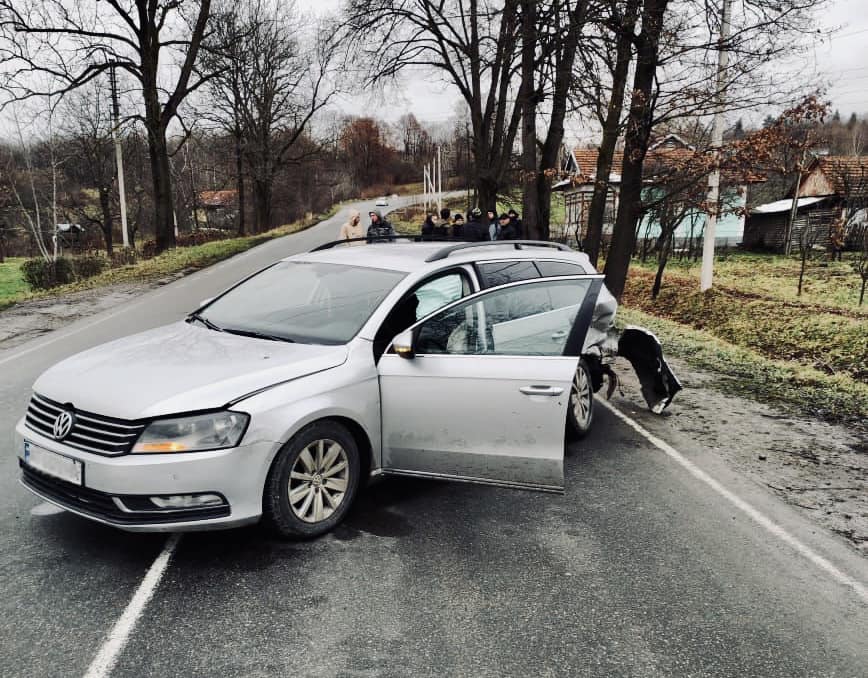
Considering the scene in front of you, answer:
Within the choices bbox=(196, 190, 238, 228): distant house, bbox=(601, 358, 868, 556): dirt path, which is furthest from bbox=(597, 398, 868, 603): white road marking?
bbox=(196, 190, 238, 228): distant house

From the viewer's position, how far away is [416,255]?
16.8 feet

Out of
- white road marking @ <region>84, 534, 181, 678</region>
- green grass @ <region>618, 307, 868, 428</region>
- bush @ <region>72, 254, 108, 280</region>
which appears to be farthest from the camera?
bush @ <region>72, 254, 108, 280</region>

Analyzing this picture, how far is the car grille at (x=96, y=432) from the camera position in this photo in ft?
11.0

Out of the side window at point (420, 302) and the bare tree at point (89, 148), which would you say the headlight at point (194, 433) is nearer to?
the side window at point (420, 302)

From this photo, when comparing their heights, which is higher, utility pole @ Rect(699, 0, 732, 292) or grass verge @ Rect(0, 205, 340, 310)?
utility pole @ Rect(699, 0, 732, 292)

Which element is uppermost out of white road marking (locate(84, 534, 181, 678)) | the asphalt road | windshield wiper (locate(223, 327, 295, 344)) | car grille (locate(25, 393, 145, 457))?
windshield wiper (locate(223, 327, 295, 344))

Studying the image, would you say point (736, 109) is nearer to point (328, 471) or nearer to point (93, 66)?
point (328, 471)

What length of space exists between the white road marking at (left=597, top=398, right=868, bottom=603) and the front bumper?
3.27 metres

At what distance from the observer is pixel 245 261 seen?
73.6ft

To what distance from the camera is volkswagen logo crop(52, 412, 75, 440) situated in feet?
11.5

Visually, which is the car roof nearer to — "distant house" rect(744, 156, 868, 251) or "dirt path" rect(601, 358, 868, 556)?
"dirt path" rect(601, 358, 868, 556)

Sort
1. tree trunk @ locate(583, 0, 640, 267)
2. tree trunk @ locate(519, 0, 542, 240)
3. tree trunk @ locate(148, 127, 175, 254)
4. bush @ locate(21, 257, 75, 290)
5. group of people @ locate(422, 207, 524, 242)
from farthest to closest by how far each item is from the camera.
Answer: tree trunk @ locate(148, 127, 175, 254)
bush @ locate(21, 257, 75, 290)
tree trunk @ locate(519, 0, 542, 240)
group of people @ locate(422, 207, 524, 242)
tree trunk @ locate(583, 0, 640, 267)

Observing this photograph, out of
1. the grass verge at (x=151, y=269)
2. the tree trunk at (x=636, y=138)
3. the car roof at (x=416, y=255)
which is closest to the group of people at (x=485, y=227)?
the tree trunk at (x=636, y=138)

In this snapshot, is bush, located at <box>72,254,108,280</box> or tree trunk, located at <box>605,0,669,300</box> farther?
bush, located at <box>72,254,108,280</box>
